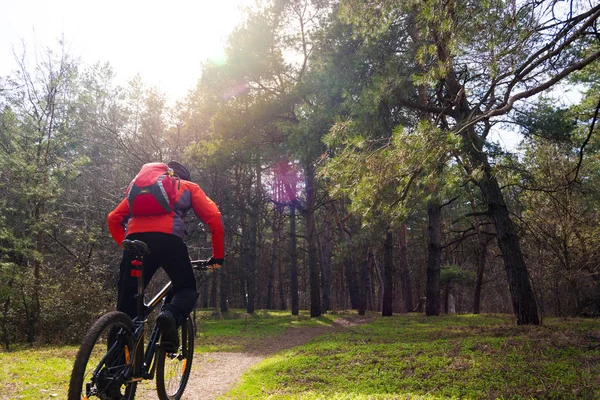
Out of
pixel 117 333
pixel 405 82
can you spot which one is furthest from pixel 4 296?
pixel 405 82

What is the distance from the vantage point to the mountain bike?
2328mm

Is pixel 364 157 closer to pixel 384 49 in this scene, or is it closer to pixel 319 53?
pixel 384 49

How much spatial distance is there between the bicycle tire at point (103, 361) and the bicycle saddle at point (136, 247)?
0.46 meters

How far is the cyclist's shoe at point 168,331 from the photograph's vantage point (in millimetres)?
2971

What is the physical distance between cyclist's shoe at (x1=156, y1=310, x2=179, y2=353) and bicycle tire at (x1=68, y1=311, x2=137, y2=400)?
26 cm

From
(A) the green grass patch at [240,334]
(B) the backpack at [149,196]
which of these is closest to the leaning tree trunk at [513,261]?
(A) the green grass patch at [240,334]

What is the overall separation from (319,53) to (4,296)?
1097 centimetres

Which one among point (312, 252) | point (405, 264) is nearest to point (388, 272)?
point (312, 252)

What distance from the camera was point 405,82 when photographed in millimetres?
7871

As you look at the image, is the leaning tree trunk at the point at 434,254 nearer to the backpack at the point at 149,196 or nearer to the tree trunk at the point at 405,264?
the tree trunk at the point at 405,264

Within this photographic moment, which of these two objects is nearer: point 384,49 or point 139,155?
point 384,49

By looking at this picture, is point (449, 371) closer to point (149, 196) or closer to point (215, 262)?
point (215, 262)

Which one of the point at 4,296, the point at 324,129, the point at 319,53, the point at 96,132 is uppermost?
the point at 319,53

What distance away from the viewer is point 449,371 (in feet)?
15.2
